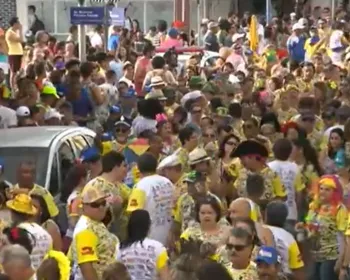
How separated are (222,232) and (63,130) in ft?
14.6

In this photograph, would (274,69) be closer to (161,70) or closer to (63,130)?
(161,70)

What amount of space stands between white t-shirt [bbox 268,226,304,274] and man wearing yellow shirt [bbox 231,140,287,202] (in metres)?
1.68

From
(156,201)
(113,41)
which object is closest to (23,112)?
(156,201)

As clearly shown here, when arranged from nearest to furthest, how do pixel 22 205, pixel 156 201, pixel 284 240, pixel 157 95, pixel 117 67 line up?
pixel 22 205 < pixel 284 240 < pixel 156 201 < pixel 157 95 < pixel 117 67

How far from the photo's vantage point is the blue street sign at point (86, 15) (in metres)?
22.2

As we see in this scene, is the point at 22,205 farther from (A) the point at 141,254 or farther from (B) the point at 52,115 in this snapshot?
(B) the point at 52,115

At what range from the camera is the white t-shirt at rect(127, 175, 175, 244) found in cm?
1091

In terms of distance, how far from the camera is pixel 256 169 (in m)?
11.9

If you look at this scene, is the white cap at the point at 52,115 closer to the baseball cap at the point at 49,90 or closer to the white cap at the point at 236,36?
the baseball cap at the point at 49,90

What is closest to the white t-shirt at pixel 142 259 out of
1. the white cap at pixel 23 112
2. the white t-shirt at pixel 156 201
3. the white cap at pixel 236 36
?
the white t-shirt at pixel 156 201

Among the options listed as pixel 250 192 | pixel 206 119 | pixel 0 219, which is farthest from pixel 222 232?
pixel 206 119

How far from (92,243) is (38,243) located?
41 centimetres

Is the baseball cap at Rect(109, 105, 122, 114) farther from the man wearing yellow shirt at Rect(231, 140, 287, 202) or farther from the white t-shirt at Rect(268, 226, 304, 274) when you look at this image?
the white t-shirt at Rect(268, 226, 304, 274)

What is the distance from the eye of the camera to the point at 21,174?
11.1m
